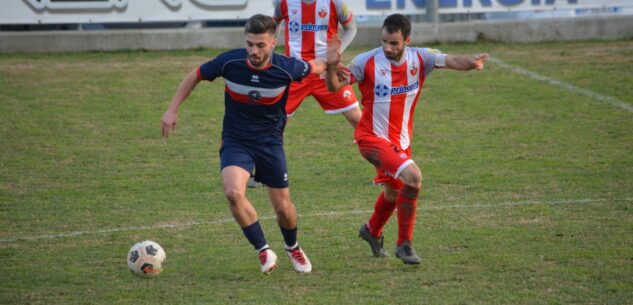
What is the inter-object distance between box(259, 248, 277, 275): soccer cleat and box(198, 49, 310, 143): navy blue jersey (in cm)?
87

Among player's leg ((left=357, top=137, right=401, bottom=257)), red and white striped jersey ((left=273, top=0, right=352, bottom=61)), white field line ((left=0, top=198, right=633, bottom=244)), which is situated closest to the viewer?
player's leg ((left=357, top=137, right=401, bottom=257))

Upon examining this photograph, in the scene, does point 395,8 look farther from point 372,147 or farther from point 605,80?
point 372,147

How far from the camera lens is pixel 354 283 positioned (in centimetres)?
707

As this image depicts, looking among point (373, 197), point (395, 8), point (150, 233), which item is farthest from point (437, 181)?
point (395, 8)

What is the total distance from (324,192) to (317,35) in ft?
6.79

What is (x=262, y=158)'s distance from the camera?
7488mm

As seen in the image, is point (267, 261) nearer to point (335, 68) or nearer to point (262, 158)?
point (262, 158)

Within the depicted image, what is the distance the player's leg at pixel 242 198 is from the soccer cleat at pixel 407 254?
0.97 m

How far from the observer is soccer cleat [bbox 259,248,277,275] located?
7203 millimetres

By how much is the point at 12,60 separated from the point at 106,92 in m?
2.90

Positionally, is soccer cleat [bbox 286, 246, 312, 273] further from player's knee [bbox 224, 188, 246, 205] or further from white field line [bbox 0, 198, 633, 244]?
white field line [bbox 0, 198, 633, 244]

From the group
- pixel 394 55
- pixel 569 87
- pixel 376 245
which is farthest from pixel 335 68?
pixel 569 87

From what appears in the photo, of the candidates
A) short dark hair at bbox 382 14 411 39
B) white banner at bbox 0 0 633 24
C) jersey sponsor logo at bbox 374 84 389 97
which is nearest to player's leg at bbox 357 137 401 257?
jersey sponsor logo at bbox 374 84 389 97

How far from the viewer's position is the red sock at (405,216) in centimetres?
752
